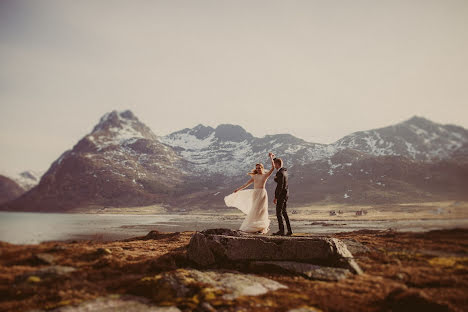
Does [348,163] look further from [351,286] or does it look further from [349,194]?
[351,286]

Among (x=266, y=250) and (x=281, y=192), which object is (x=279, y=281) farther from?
(x=281, y=192)

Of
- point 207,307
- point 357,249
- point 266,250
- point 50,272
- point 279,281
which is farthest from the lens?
point 357,249

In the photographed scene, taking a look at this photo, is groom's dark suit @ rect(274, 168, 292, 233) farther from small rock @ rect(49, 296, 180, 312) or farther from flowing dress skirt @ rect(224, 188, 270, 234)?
small rock @ rect(49, 296, 180, 312)

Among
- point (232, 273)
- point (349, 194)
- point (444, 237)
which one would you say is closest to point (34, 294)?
point (232, 273)

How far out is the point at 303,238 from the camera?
13.0 m

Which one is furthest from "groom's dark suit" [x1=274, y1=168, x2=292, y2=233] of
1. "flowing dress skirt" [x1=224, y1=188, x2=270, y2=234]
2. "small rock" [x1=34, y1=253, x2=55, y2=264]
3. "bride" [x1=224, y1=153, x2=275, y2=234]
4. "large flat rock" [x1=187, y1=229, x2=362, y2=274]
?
"small rock" [x1=34, y1=253, x2=55, y2=264]

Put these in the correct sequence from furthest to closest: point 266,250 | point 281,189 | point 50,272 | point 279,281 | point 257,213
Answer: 1. point 257,213
2. point 281,189
3. point 266,250
4. point 279,281
5. point 50,272

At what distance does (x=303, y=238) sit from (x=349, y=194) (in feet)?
570

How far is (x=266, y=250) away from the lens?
42.2ft

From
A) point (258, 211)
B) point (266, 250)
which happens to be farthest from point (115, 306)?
point (258, 211)

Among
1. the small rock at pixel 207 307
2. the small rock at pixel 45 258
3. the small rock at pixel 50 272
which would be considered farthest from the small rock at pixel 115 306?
the small rock at pixel 45 258

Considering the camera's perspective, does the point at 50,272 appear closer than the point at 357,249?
Yes

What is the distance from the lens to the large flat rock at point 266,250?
12.4 meters

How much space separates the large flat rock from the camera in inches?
487
